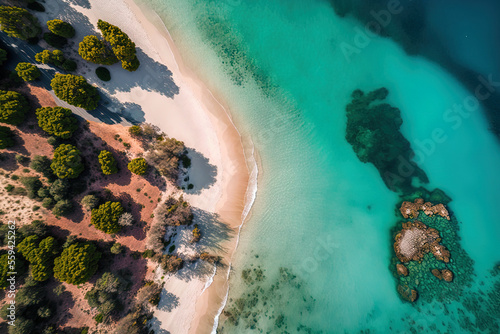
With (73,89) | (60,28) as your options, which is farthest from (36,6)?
(73,89)

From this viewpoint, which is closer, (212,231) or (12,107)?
(12,107)

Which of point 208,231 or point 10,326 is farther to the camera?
point 208,231

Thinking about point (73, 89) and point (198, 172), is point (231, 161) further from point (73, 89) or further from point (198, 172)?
point (73, 89)

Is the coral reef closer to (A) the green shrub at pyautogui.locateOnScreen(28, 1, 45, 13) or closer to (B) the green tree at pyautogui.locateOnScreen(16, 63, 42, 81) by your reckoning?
(B) the green tree at pyautogui.locateOnScreen(16, 63, 42, 81)

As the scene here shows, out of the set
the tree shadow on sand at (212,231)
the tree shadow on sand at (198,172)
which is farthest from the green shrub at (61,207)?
the tree shadow on sand at (212,231)

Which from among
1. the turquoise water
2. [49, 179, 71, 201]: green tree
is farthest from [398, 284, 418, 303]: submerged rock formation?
[49, 179, 71, 201]: green tree

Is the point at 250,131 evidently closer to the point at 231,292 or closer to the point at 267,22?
the point at 267,22

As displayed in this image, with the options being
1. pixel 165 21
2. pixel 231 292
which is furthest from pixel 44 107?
pixel 231 292
